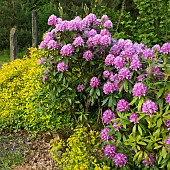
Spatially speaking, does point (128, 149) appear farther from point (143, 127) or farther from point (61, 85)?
point (61, 85)

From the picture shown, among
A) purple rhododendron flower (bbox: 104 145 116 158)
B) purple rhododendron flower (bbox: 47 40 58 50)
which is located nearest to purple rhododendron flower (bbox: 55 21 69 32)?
purple rhododendron flower (bbox: 47 40 58 50)

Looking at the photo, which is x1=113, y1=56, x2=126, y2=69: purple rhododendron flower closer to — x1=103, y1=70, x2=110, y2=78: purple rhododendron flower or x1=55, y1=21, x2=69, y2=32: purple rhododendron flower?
x1=103, y1=70, x2=110, y2=78: purple rhododendron flower

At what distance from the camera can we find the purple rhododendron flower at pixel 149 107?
3325 mm

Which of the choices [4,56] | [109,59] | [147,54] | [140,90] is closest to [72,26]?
[109,59]

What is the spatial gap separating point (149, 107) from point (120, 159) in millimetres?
688

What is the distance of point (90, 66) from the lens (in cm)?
430

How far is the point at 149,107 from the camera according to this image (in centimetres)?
332

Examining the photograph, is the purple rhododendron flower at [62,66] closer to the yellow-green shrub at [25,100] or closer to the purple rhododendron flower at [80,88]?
the purple rhododendron flower at [80,88]

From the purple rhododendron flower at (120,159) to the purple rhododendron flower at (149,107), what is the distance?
2.01 ft

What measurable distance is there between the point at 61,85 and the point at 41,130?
1.06 m

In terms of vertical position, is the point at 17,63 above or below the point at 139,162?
above

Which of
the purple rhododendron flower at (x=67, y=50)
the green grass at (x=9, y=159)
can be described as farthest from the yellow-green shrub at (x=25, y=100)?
the purple rhododendron flower at (x=67, y=50)

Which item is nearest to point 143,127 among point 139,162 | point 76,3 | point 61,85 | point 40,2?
point 139,162

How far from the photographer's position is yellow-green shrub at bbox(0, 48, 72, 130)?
5.19 metres
